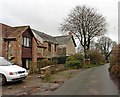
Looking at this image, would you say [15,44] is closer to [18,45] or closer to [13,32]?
[18,45]

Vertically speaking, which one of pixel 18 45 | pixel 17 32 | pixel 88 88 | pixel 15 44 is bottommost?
pixel 88 88

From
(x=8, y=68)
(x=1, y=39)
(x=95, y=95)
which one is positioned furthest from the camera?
(x=1, y=39)

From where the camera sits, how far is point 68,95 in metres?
9.60

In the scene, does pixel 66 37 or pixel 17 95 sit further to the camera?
pixel 66 37

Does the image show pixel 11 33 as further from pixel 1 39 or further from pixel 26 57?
pixel 26 57

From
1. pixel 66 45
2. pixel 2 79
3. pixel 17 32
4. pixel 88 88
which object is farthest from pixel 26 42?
pixel 66 45

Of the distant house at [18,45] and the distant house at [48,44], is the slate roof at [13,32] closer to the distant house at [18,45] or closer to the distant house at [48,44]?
the distant house at [18,45]

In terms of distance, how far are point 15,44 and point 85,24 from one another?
2501 cm

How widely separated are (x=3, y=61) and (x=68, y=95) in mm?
7067

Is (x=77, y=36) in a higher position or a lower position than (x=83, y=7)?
lower

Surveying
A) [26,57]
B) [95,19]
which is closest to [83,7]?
[95,19]

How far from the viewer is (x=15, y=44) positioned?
2698 centimetres

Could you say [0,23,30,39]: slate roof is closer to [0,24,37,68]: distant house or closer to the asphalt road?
[0,24,37,68]: distant house

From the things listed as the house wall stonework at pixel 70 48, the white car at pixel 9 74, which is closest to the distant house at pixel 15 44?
the white car at pixel 9 74
